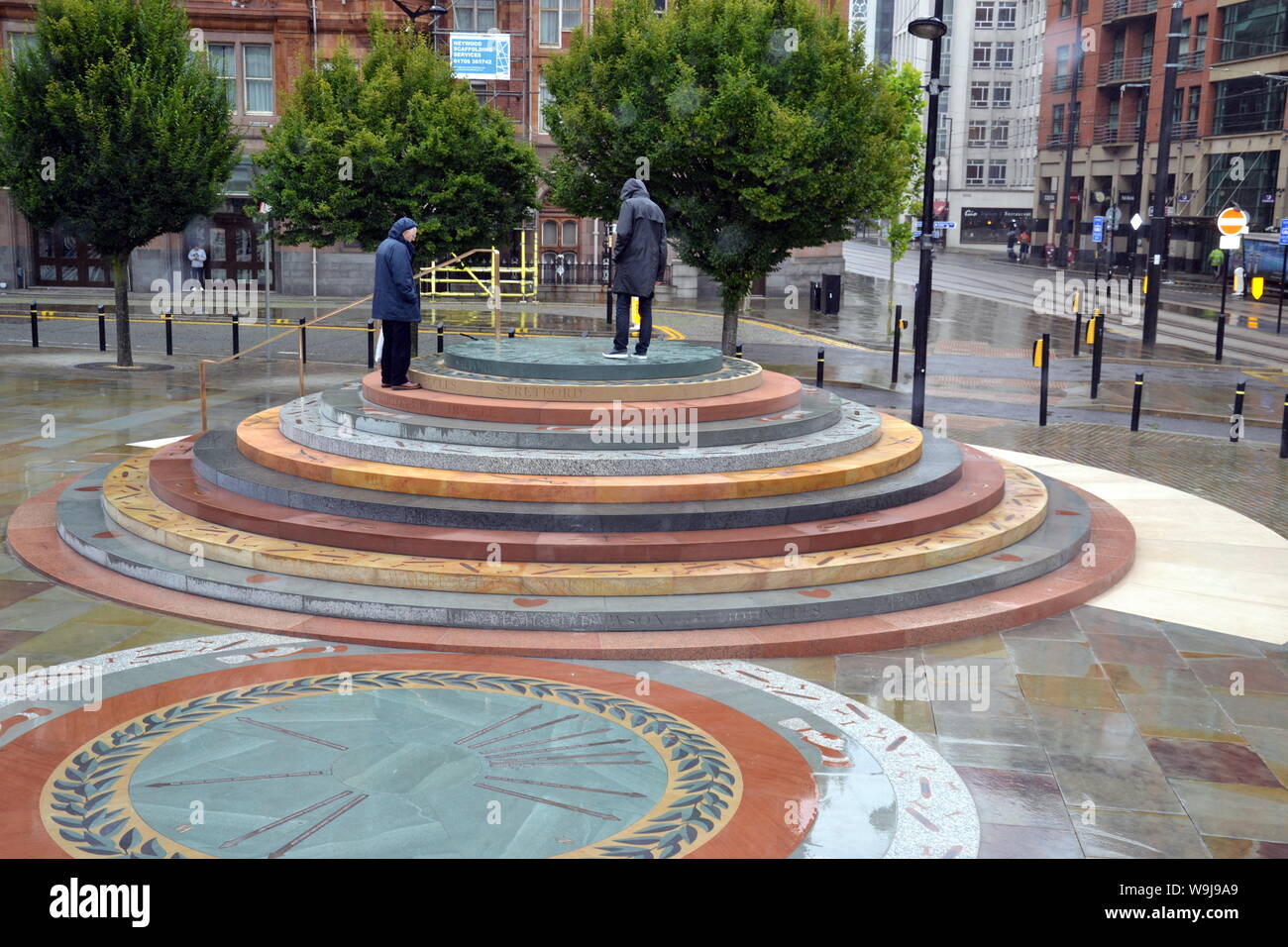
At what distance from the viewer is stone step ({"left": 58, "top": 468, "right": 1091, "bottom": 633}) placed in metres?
9.24

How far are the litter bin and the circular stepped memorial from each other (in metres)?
26.1

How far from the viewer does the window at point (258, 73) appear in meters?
42.8

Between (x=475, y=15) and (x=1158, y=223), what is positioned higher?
(x=475, y=15)

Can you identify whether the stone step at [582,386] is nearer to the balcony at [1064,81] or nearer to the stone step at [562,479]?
the stone step at [562,479]

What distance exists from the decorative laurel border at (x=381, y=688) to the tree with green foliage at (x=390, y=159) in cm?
1780

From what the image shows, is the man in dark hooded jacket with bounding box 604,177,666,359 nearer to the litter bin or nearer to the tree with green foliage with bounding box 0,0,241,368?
the tree with green foliage with bounding box 0,0,241,368

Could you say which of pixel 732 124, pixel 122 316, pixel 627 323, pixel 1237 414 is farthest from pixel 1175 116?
pixel 627 323

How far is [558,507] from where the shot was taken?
10570mm

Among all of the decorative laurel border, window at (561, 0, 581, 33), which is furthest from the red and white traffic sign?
the decorative laurel border

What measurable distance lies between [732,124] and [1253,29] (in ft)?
149

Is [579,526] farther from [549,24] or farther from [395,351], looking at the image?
[549,24]

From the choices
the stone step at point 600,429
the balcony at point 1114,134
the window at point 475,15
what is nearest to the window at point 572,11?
the window at point 475,15

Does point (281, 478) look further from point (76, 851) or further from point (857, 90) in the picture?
point (857, 90)
